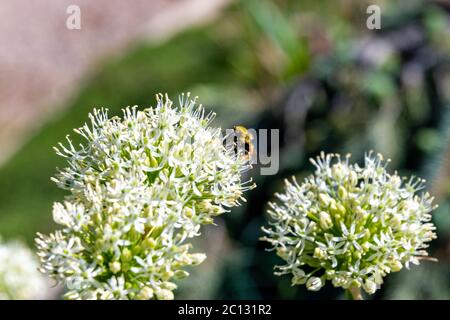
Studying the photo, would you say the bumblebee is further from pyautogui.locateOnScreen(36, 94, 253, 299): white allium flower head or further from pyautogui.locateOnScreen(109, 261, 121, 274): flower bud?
pyautogui.locateOnScreen(109, 261, 121, 274): flower bud

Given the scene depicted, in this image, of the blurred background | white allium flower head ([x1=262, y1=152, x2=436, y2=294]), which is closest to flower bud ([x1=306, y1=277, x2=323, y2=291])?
white allium flower head ([x1=262, y1=152, x2=436, y2=294])

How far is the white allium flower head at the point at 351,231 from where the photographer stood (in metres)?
1.04

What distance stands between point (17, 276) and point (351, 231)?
791 mm

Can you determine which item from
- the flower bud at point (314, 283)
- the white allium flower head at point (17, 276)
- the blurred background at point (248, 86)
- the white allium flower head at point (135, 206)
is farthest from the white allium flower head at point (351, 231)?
the blurred background at point (248, 86)

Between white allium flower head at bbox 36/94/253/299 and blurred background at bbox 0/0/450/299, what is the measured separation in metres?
1.36

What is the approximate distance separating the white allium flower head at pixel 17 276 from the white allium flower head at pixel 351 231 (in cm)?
59

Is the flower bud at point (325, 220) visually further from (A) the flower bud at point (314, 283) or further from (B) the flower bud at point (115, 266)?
(B) the flower bud at point (115, 266)

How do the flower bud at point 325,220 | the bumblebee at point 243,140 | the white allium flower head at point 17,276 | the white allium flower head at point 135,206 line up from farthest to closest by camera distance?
1. the white allium flower head at point 17,276
2. the bumblebee at point 243,140
3. the flower bud at point 325,220
4. the white allium flower head at point 135,206

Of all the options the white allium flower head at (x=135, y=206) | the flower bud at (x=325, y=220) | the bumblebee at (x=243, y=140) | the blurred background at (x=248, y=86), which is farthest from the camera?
the blurred background at (x=248, y=86)

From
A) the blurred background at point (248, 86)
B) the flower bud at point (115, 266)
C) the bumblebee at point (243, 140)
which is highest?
the blurred background at point (248, 86)

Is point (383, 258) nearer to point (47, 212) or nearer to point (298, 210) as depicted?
point (298, 210)

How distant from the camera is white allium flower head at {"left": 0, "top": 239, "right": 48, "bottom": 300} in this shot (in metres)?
1.47
